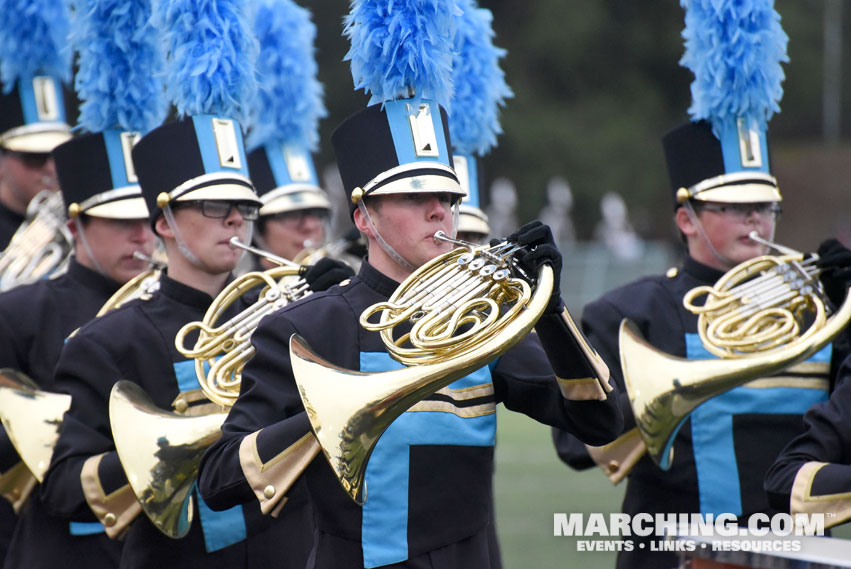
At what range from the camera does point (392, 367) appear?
132 inches

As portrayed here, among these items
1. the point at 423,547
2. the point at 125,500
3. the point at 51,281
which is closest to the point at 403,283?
the point at 423,547

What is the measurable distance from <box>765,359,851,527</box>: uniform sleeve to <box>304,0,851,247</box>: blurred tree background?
28.3 metres

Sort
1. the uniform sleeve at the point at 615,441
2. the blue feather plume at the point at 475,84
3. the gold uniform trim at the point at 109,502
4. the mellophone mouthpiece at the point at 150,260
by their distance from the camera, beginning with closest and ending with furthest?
1. the gold uniform trim at the point at 109,502
2. the uniform sleeve at the point at 615,441
3. the mellophone mouthpiece at the point at 150,260
4. the blue feather plume at the point at 475,84

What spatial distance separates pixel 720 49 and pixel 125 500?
2.74m

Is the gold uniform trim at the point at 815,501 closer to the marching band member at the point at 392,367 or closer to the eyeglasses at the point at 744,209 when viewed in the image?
the marching band member at the point at 392,367

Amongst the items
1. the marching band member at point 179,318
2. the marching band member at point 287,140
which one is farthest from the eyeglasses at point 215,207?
the marching band member at point 287,140

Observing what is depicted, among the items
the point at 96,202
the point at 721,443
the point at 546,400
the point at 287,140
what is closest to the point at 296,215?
the point at 287,140

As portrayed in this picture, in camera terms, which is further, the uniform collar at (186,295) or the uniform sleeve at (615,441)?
the uniform sleeve at (615,441)

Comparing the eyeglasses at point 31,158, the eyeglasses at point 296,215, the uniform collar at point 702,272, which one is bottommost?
the uniform collar at point 702,272

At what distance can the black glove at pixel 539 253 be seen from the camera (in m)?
3.18

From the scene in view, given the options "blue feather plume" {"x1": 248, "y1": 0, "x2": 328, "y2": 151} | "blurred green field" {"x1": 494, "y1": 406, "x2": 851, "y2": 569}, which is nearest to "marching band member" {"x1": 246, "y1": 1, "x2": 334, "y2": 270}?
"blue feather plume" {"x1": 248, "y1": 0, "x2": 328, "y2": 151}

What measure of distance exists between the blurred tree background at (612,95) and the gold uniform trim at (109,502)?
28.5m

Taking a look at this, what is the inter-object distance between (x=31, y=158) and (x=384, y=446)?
3.90 m

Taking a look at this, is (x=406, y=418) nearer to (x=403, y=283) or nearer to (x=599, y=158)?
(x=403, y=283)
